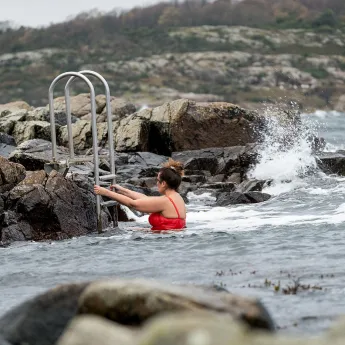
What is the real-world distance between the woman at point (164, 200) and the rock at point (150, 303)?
286 inches

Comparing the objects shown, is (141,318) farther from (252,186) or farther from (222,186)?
(252,186)

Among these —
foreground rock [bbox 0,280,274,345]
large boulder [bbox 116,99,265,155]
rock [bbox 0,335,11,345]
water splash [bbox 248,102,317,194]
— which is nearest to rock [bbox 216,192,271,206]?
water splash [bbox 248,102,317,194]

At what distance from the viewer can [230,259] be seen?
11.0 meters

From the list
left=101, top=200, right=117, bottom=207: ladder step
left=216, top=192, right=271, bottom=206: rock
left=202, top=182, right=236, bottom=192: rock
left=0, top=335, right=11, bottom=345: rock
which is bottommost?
left=202, top=182, right=236, bottom=192: rock

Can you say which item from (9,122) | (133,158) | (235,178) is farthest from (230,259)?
(9,122)

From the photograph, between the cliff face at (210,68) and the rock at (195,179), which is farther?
the cliff face at (210,68)

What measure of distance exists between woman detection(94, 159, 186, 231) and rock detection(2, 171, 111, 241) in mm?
765

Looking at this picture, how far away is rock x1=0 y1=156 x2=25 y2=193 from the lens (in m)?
13.9

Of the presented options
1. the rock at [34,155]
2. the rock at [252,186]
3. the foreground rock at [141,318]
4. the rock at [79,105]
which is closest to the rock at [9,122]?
the rock at [79,105]

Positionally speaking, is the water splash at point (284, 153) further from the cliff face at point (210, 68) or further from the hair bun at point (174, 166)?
the cliff face at point (210, 68)

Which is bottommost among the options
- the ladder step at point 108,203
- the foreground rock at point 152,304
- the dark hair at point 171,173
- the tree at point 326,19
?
the tree at point 326,19

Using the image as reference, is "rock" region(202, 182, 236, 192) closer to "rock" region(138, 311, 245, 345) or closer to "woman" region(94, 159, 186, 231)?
"woman" region(94, 159, 186, 231)

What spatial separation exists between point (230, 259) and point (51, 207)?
350cm

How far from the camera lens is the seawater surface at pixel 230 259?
8.43m
